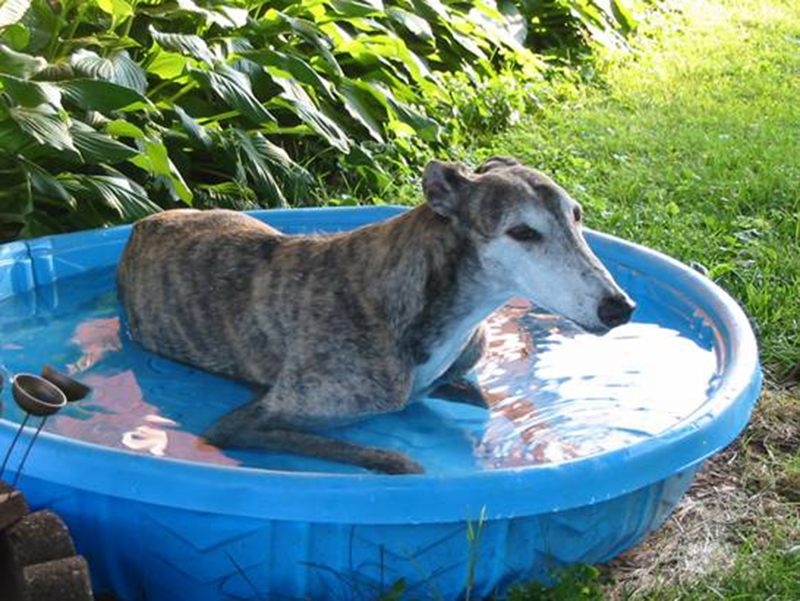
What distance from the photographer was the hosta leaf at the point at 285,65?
6547mm

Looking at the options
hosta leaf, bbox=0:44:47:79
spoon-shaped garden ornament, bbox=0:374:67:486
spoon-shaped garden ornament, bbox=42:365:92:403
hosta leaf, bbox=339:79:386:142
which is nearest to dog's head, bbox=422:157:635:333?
spoon-shaped garden ornament, bbox=42:365:92:403

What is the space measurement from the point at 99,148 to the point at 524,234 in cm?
248

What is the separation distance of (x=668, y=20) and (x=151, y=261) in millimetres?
8913

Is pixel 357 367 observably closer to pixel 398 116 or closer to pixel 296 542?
pixel 296 542

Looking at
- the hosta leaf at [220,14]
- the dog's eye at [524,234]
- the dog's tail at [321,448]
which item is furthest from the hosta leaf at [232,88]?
the dog's eye at [524,234]

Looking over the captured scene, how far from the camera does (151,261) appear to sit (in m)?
4.64

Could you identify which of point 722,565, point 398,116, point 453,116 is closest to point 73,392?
point 722,565

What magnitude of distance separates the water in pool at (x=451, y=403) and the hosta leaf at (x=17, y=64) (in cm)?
94

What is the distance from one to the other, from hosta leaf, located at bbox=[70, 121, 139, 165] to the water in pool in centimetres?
57

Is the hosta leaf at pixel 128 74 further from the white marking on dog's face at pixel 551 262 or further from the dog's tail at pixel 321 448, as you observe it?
the white marking on dog's face at pixel 551 262

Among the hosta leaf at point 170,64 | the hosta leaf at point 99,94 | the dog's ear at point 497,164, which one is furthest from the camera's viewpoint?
the hosta leaf at point 170,64

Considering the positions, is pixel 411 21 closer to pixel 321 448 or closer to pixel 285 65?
pixel 285 65

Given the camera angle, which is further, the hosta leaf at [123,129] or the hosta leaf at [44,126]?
the hosta leaf at [123,129]

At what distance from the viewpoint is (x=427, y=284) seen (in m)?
4.05
